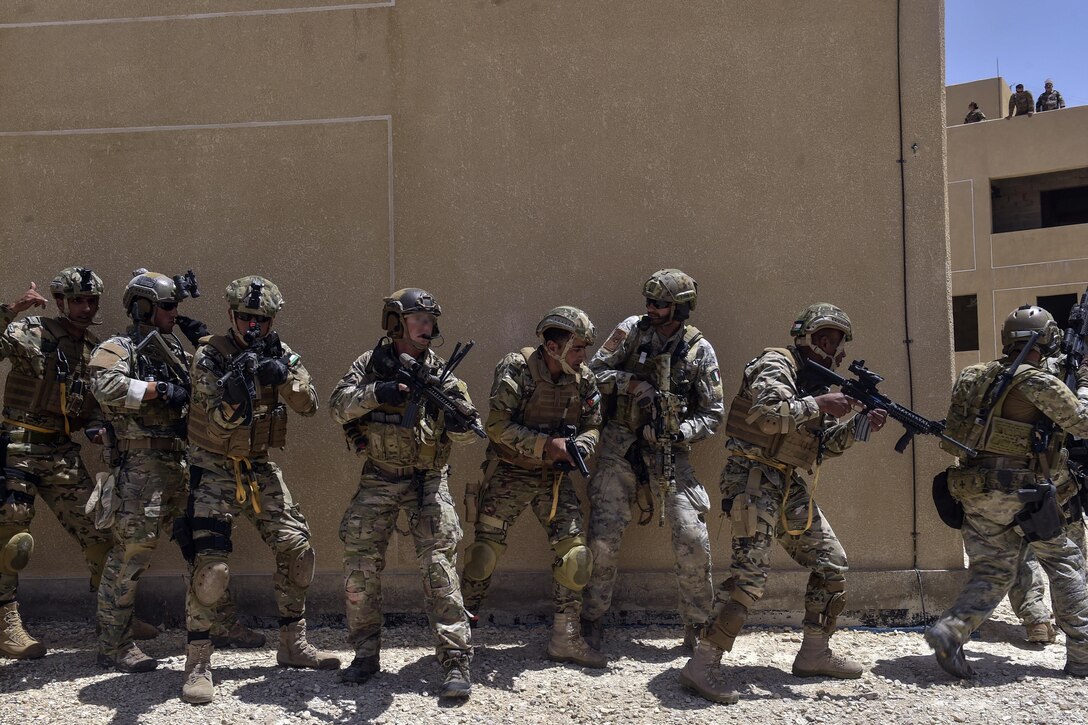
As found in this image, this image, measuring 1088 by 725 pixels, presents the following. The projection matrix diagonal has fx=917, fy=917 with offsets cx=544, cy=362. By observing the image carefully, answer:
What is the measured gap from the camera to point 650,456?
5.70 meters

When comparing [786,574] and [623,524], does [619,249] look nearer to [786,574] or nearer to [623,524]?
[623,524]

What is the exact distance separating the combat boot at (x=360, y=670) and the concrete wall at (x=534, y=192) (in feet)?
4.26

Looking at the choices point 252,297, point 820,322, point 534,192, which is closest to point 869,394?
point 820,322

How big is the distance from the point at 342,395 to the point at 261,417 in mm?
541

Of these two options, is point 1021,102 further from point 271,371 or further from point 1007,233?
point 271,371

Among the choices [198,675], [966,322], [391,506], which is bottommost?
[198,675]

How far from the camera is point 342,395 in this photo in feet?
16.8

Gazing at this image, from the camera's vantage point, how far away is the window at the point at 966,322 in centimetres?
1939

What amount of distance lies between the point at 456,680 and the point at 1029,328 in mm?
3952

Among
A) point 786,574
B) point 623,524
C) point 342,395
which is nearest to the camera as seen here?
point 342,395

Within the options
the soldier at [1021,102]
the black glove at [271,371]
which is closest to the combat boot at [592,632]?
the black glove at [271,371]

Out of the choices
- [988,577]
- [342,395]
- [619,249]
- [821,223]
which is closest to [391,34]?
[619,249]

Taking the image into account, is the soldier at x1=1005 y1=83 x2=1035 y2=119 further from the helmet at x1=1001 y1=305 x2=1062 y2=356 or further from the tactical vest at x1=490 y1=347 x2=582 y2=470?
the tactical vest at x1=490 y1=347 x2=582 y2=470

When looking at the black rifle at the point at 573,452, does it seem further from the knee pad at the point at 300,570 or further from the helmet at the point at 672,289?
the knee pad at the point at 300,570
